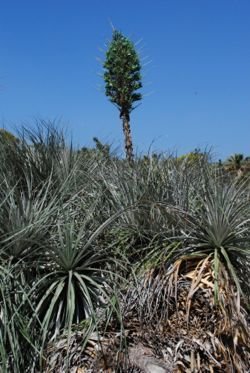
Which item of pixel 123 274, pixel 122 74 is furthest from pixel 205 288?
pixel 122 74

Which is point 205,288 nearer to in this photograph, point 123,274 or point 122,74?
point 123,274

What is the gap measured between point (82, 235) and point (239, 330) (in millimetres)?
1321

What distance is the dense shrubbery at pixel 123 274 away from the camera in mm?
3545

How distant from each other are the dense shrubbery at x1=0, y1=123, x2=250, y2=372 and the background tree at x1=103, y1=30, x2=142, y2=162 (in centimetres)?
904

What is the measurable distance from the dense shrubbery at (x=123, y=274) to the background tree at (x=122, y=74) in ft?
29.7

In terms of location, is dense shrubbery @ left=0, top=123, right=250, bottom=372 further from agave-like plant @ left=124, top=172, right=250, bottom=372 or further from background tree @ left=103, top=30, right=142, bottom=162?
background tree @ left=103, top=30, right=142, bottom=162

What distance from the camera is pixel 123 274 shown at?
412 centimetres

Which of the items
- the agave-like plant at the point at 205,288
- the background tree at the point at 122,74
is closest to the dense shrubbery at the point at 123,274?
the agave-like plant at the point at 205,288

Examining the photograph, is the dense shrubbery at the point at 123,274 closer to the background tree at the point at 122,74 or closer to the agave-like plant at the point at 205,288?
the agave-like plant at the point at 205,288

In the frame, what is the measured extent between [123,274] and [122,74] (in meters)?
10.6

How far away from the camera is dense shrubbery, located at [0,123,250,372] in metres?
3.54

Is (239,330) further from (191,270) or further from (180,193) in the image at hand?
(180,193)

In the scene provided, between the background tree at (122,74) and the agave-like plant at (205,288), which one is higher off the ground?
the background tree at (122,74)

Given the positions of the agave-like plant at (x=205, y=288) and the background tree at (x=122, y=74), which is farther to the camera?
the background tree at (x=122, y=74)
